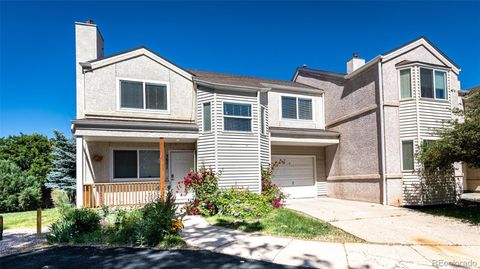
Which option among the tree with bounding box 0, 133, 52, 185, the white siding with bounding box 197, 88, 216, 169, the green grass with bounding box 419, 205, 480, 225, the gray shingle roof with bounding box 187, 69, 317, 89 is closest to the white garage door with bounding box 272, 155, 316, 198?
the gray shingle roof with bounding box 187, 69, 317, 89

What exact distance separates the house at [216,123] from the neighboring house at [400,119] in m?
0.04

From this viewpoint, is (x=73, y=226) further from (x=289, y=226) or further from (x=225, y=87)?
(x=225, y=87)

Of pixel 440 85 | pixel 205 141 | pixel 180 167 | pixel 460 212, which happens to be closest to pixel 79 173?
pixel 180 167

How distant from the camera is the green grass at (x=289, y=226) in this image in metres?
6.87

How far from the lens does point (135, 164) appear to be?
12203 mm

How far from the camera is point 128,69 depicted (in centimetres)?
1233

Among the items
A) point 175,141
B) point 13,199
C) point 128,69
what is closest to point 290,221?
point 175,141

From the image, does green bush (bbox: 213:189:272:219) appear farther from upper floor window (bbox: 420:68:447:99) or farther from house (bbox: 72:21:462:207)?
upper floor window (bbox: 420:68:447:99)

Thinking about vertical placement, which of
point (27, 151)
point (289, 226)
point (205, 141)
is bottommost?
point (289, 226)

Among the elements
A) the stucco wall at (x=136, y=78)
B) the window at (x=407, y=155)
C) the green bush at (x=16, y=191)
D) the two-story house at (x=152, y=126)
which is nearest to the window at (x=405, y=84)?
the window at (x=407, y=155)

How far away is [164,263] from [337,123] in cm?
1211

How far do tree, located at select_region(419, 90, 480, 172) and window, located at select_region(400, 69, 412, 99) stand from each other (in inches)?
90.5

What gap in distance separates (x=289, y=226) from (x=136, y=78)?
9.36 meters

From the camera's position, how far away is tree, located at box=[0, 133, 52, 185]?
61.8ft
